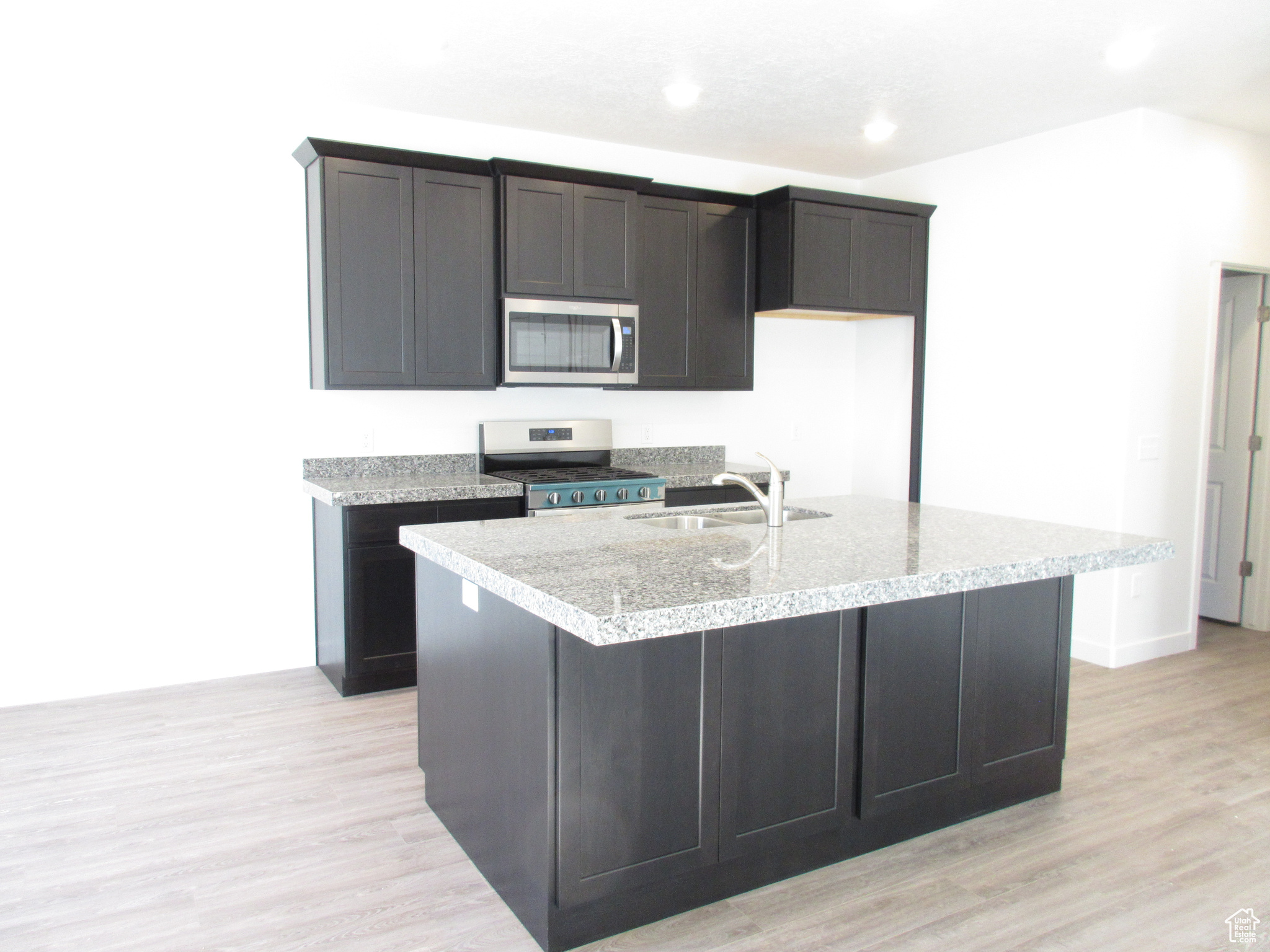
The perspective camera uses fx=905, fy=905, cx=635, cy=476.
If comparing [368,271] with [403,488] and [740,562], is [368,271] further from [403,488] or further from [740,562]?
[740,562]

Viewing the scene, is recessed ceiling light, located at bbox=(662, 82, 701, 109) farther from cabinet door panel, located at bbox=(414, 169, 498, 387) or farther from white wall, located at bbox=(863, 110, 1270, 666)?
white wall, located at bbox=(863, 110, 1270, 666)

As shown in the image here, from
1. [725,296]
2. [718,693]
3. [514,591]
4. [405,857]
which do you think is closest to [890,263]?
[725,296]

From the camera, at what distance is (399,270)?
3.92 m

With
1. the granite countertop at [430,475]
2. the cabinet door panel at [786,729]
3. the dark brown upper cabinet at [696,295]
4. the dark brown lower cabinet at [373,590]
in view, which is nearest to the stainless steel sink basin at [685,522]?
the cabinet door panel at [786,729]

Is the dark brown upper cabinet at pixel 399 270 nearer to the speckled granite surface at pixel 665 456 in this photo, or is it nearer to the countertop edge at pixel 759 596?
the speckled granite surface at pixel 665 456

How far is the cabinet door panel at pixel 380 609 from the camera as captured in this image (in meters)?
3.77

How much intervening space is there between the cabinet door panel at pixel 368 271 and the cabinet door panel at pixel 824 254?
2.01 m

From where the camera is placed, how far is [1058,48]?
3.36 meters

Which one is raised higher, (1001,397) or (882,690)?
(1001,397)

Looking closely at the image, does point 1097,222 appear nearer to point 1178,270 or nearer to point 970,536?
point 1178,270

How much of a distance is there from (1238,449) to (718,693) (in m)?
4.23

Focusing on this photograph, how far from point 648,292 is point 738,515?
6.19 feet

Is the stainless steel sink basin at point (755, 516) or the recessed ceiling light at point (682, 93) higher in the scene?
the recessed ceiling light at point (682, 93)

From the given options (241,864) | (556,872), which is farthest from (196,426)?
(556,872)
